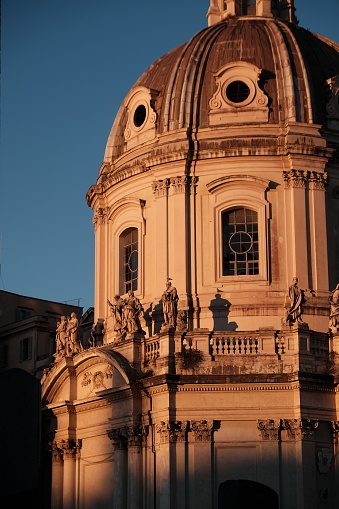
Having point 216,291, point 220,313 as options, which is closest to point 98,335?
point 216,291

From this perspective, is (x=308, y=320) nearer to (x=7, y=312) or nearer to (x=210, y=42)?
(x=210, y=42)

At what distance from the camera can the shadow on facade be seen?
107ft

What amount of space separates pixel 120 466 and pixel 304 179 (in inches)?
523

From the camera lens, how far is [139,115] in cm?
3816

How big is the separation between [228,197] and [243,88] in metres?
4.97

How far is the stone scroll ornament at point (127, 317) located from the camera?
31.3 m

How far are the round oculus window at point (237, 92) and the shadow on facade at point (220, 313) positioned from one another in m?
8.61

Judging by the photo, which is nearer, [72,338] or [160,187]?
[72,338]

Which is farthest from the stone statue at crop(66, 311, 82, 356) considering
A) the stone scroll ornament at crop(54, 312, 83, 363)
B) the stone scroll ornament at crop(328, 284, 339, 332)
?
the stone scroll ornament at crop(328, 284, 339, 332)

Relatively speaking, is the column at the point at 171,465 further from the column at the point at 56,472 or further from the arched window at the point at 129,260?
the arched window at the point at 129,260

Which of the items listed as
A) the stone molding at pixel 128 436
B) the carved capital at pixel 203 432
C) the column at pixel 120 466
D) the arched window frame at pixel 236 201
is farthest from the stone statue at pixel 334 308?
the column at pixel 120 466

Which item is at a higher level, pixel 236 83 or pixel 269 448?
pixel 236 83

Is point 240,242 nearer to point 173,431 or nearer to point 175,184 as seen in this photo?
point 175,184

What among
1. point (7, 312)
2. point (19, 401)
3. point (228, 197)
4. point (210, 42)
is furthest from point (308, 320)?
point (19, 401)
